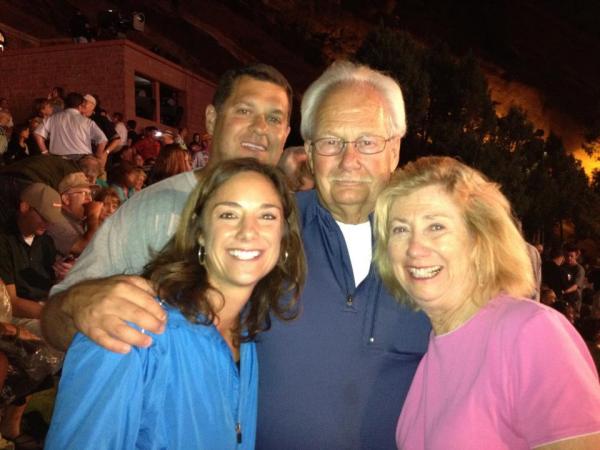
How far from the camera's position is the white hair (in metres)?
2.83

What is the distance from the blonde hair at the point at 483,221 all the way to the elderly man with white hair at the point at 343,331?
1.25 feet

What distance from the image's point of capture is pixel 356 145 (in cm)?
275

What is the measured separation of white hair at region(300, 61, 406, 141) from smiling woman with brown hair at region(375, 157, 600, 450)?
1.79 ft

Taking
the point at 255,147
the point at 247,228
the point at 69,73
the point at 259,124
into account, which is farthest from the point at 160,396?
the point at 69,73

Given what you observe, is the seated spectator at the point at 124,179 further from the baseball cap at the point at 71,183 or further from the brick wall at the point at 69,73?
the brick wall at the point at 69,73

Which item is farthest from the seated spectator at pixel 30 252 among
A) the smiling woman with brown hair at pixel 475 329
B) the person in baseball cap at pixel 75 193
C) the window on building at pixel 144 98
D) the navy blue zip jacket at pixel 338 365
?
the window on building at pixel 144 98

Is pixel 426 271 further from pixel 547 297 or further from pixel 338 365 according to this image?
pixel 547 297

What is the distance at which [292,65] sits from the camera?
1215 inches

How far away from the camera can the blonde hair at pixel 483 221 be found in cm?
212

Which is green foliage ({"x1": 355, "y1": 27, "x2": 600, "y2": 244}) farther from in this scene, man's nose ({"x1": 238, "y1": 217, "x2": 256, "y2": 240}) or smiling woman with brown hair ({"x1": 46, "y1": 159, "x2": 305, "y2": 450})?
man's nose ({"x1": 238, "y1": 217, "x2": 256, "y2": 240})

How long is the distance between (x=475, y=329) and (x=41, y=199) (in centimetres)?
452

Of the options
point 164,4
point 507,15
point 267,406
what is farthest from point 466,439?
point 507,15

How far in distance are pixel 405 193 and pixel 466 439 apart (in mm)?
984

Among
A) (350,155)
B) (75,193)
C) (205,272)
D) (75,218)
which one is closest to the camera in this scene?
(205,272)
